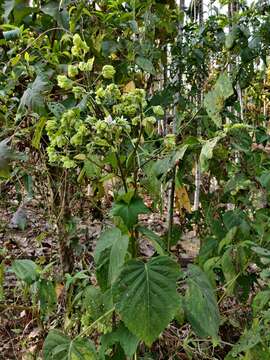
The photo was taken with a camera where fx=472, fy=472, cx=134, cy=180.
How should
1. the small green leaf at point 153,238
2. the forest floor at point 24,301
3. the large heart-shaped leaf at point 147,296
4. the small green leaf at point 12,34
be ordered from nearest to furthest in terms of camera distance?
the large heart-shaped leaf at point 147,296 → the small green leaf at point 153,238 → the small green leaf at point 12,34 → the forest floor at point 24,301

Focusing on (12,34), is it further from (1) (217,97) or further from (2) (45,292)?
(2) (45,292)

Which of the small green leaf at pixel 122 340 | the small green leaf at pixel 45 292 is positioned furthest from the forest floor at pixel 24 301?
the small green leaf at pixel 122 340

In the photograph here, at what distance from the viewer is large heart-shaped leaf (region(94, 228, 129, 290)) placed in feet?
3.01

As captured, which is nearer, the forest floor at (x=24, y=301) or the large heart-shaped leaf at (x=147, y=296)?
the large heart-shaped leaf at (x=147, y=296)

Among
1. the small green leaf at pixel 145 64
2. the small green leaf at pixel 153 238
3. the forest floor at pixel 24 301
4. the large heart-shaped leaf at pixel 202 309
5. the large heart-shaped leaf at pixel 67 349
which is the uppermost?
the small green leaf at pixel 145 64

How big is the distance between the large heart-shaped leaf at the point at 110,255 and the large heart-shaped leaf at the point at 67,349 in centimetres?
13

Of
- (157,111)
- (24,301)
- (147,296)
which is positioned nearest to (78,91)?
(157,111)

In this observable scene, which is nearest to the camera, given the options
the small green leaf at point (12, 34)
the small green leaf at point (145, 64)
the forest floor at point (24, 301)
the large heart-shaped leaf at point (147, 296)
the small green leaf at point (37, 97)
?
the large heart-shaped leaf at point (147, 296)

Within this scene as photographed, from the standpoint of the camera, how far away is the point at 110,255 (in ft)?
3.09

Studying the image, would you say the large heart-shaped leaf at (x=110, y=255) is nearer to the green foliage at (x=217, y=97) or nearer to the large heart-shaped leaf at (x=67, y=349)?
the large heart-shaped leaf at (x=67, y=349)

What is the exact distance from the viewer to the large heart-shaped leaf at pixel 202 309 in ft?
3.16

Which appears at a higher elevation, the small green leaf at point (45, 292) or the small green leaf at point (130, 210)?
the small green leaf at point (130, 210)

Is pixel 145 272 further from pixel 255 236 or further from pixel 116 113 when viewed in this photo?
pixel 255 236

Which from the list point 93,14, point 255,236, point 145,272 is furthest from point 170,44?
point 145,272
